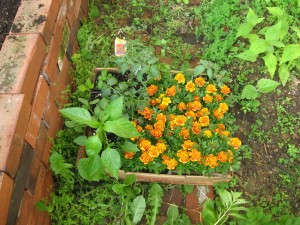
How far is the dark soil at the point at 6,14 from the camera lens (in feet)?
6.19

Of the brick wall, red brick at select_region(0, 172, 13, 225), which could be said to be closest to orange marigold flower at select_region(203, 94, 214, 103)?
the brick wall

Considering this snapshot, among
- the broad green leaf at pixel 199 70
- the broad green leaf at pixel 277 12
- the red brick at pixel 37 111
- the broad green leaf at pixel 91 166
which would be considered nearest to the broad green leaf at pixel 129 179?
the broad green leaf at pixel 91 166

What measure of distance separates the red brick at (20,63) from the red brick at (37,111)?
45 millimetres

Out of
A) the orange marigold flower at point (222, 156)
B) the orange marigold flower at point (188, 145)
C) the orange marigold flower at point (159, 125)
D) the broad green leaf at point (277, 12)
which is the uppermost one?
the broad green leaf at point (277, 12)

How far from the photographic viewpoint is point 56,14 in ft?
6.31

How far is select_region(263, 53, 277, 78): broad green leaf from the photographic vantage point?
2.44 m

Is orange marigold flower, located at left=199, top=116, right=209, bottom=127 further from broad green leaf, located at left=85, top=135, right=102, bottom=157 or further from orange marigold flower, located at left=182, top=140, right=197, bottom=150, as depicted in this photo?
broad green leaf, located at left=85, top=135, right=102, bottom=157

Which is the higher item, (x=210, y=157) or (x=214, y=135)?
(x=214, y=135)

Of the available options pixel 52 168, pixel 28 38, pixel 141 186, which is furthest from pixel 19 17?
pixel 141 186

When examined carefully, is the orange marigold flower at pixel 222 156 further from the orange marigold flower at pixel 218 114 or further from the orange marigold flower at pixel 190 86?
the orange marigold flower at pixel 190 86

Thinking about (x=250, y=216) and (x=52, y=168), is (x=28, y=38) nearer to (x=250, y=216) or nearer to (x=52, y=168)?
(x=52, y=168)

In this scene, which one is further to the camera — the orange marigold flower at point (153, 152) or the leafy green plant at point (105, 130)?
the orange marigold flower at point (153, 152)

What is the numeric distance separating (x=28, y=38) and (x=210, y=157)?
1149 mm

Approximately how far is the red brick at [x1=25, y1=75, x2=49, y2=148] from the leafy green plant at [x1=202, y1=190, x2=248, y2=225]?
3.33ft
